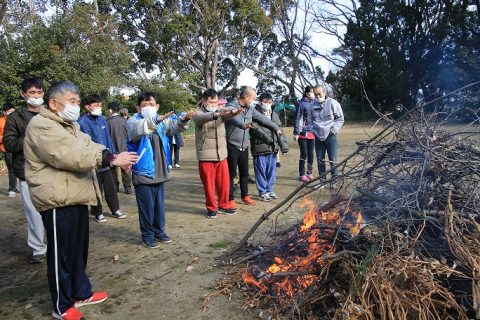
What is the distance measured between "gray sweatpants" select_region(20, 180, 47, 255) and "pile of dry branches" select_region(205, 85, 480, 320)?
2.27 meters

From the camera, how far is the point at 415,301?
8.13 feet

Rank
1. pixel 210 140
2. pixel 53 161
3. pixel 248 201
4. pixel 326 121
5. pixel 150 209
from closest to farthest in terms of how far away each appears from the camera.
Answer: pixel 53 161, pixel 150 209, pixel 210 140, pixel 248 201, pixel 326 121

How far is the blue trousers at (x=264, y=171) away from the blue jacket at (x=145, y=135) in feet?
7.30

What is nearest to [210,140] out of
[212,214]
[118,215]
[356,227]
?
[212,214]

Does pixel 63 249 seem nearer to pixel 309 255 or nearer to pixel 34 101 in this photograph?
pixel 34 101

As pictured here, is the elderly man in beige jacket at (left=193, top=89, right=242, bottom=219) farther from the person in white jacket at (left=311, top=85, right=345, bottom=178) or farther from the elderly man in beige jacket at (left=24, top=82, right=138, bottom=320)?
the elderly man in beige jacket at (left=24, top=82, right=138, bottom=320)

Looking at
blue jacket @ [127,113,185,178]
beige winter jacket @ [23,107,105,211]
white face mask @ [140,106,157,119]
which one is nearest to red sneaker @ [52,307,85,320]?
beige winter jacket @ [23,107,105,211]

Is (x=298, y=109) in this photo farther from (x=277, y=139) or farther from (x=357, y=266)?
(x=357, y=266)

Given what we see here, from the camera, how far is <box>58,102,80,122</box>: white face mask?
3.01 metres

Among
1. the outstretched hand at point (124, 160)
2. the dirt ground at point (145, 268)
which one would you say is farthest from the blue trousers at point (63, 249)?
the outstretched hand at point (124, 160)

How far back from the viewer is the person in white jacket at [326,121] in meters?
7.05

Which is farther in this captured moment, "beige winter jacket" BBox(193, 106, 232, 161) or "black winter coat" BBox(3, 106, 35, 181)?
"beige winter jacket" BBox(193, 106, 232, 161)

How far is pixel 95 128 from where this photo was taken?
5836mm

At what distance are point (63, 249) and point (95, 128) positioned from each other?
316 cm
